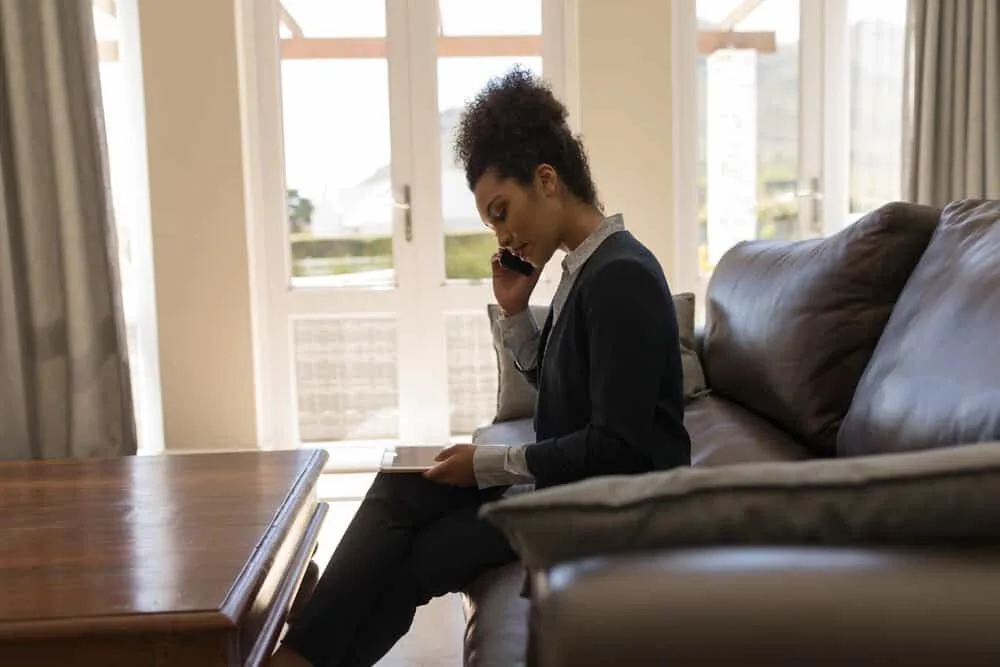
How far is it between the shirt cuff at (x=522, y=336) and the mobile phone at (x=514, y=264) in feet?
0.26

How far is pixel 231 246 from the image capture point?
369 cm

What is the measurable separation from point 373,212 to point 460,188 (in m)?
0.36

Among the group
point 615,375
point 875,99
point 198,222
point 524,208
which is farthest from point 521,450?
point 875,99

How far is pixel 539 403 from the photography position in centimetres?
159

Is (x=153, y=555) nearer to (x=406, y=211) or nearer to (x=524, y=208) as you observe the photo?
(x=524, y=208)

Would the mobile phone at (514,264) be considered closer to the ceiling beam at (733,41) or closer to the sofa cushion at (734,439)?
the sofa cushion at (734,439)

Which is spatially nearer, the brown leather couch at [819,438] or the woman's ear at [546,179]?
the brown leather couch at [819,438]

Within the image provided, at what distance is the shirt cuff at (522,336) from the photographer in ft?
6.28

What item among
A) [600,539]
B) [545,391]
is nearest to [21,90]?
[545,391]

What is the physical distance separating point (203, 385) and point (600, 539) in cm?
323

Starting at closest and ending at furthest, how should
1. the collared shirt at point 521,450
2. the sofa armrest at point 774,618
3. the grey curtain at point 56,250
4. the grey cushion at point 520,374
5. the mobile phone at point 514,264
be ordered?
the sofa armrest at point 774,618
the collared shirt at point 521,450
the mobile phone at point 514,264
the grey cushion at point 520,374
the grey curtain at point 56,250

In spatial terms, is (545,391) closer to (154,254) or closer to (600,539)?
(600,539)

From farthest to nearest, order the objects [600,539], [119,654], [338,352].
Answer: [338,352] → [119,654] → [600,539]

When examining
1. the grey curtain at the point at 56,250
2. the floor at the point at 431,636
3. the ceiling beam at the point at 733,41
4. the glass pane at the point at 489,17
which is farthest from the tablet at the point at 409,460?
the ceiling beam at the point at 733,41
